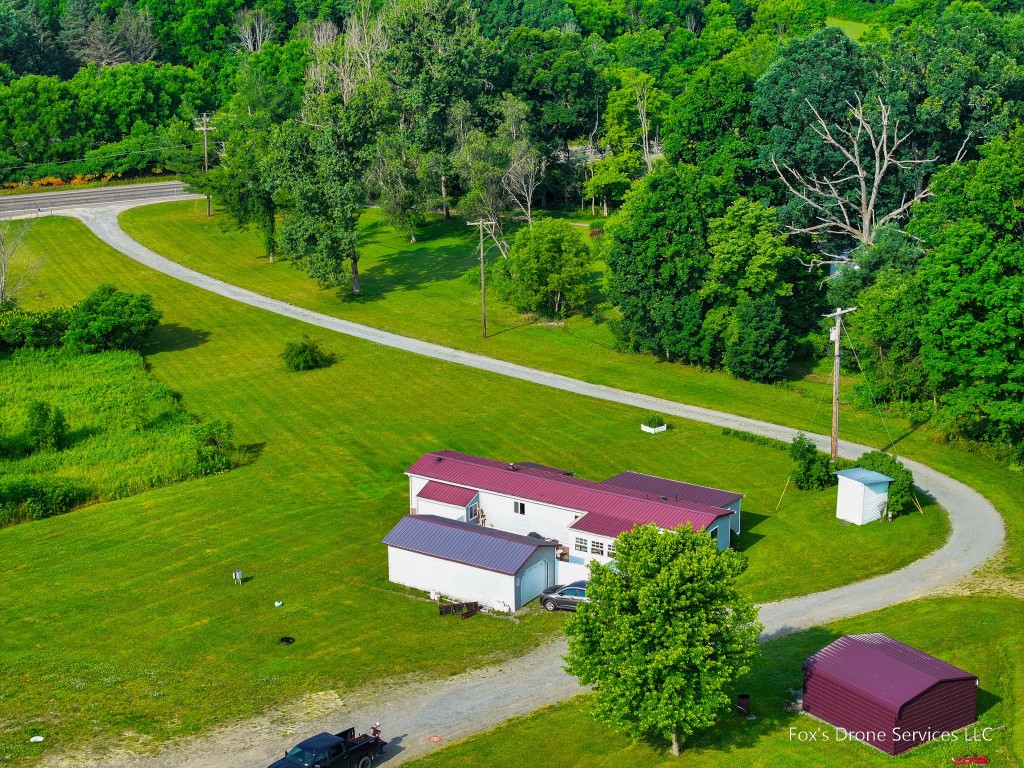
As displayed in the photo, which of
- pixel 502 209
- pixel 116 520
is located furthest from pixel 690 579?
pixel 502 209

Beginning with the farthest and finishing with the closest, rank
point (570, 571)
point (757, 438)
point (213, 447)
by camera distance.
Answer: point (213, 447) < point (757, 438) < point (570, 571)

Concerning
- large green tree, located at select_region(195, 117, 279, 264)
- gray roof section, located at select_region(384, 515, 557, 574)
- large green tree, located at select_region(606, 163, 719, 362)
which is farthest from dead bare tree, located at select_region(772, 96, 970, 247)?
gray roof section, located at select_region(384, 515, 557, 574)

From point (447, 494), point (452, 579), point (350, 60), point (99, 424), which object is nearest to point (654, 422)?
point (447, 494)

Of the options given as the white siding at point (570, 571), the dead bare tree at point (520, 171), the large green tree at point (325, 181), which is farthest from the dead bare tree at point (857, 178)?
the white siding at point (570, 571)

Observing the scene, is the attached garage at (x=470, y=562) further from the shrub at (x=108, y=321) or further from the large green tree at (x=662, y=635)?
the shrub at (x=108, y=321)

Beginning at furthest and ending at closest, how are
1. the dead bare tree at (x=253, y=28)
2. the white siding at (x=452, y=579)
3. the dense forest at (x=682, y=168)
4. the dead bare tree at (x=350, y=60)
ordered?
the dead bare tree at (x=253, y=28)
the dead bare tree at (x=350, y=60)
the dense forest at (x=682, y=168)
the white siding at (x=452, y=579)

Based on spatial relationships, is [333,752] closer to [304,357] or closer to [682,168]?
[304,357]

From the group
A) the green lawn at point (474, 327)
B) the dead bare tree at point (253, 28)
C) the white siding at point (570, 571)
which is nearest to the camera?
the white siding at point (570, 571)
